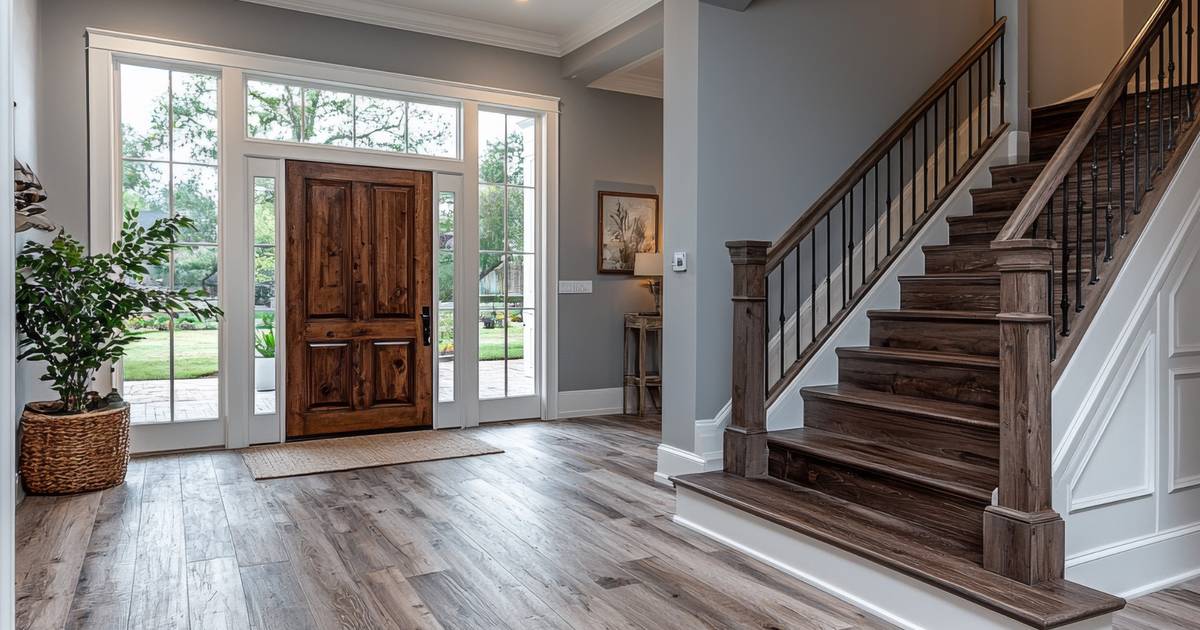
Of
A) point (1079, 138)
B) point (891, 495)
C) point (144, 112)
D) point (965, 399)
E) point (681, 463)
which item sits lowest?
point (681, 463)

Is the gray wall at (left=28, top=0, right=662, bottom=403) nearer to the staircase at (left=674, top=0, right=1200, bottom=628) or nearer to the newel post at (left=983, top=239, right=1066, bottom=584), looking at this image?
the staircase at (left=674, top=0, right=1200, bottom=628)

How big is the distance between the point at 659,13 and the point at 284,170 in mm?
2727

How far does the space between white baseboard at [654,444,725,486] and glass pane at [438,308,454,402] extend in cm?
216

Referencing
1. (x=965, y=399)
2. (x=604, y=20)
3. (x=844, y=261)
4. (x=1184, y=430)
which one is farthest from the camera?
(x=604, y=20)

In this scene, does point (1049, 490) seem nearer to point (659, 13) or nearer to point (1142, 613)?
point (1142, 613)

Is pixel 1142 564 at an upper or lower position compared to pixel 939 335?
lower

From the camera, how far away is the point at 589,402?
6.38 m

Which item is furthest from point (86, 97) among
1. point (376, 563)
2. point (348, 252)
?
point (376, 563)

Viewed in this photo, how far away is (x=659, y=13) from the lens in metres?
5.00

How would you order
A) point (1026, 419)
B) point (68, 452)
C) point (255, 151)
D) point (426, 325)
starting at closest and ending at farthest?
point (1026, 419) < point (68, 452) < point (255, 151) < point (426, 325)

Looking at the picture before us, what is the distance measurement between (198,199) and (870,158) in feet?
13.6

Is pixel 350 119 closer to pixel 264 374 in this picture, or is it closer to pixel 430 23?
pixel 430 23

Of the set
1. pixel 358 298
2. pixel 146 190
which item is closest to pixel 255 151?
pixel 146 190

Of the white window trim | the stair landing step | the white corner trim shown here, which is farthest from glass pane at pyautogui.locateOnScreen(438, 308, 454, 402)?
the stair landing step
